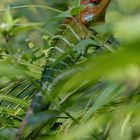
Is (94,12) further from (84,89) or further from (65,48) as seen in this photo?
(84,89)

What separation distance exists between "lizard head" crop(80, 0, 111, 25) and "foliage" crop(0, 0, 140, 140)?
0.22ft

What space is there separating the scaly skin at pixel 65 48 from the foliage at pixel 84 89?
30 millimetres

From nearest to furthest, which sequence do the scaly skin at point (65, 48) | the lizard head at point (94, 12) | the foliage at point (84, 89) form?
the foliage at point (84, 89), the scaly skin at point (65, 48), the lizard head at point (94, 12)

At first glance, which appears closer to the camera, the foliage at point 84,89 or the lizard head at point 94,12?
the foliage at point 84,89

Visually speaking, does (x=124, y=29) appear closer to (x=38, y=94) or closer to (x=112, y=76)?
(x=112, y=76)

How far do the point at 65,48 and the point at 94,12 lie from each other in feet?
0.82

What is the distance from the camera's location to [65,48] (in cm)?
96

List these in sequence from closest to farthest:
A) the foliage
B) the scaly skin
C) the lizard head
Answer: the foliage, the scaly skin, the lizard head

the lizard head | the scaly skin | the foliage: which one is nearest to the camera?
the foliage

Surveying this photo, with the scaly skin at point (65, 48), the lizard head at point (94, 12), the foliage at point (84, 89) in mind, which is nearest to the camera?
the foliage at point (84, 89)

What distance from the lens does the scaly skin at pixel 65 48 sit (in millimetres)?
594

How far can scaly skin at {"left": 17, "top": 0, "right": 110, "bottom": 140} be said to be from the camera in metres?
0.59

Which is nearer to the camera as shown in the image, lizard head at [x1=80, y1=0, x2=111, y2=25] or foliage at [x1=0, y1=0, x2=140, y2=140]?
foliage at [x1=0, y1=0, x2=140, y2=140]

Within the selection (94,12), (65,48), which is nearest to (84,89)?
(65,48)
